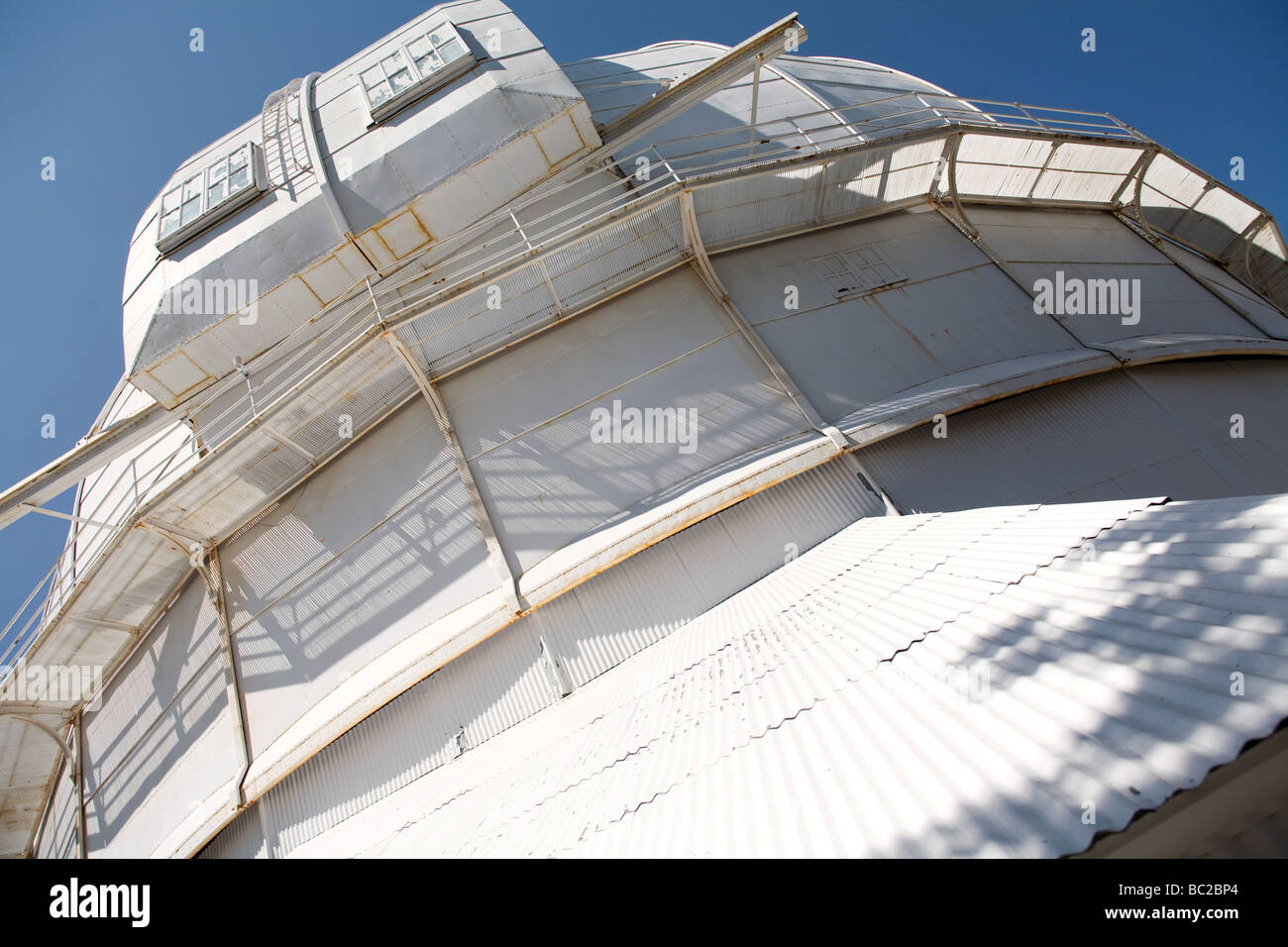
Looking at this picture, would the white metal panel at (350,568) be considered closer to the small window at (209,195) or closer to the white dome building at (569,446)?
the white dome building at (569,446)

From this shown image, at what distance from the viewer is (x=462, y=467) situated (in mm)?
8898

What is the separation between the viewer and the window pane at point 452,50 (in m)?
11.1

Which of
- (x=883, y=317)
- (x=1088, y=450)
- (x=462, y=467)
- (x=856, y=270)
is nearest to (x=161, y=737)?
(x=462, y=467)

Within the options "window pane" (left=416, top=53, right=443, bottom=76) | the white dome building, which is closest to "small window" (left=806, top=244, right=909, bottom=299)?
the white dome building

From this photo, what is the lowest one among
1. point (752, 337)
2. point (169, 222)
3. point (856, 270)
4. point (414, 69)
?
point (752, 337)

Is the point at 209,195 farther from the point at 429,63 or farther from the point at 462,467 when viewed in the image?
the point at 462,467

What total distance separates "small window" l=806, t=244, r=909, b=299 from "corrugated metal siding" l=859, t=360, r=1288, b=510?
9.57ft

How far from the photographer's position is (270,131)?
12.1 m

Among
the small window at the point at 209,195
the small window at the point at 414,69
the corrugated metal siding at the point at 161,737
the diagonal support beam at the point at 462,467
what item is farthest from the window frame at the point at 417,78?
the corrugated metal siding at the point at 161,737

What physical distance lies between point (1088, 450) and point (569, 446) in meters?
7.68

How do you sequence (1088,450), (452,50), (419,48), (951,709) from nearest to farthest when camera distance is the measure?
(951,709), (1088,450), (452,50), (419,48)

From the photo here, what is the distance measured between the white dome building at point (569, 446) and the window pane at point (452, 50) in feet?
0.18

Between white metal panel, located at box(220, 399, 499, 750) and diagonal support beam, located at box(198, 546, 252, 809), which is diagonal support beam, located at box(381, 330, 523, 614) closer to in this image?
white metal panel, located at box(220, 399, 499, 750)
